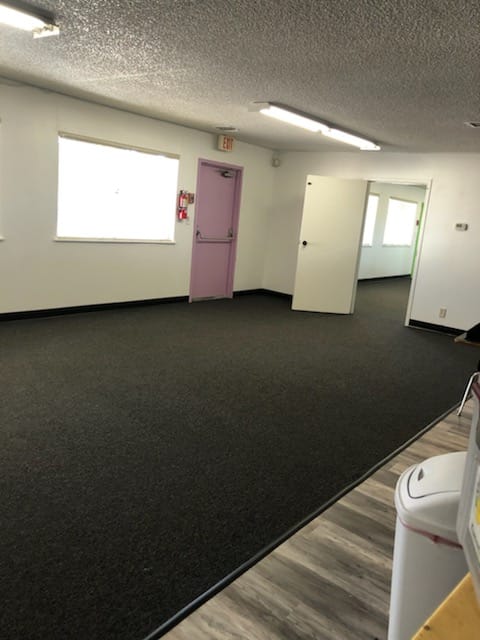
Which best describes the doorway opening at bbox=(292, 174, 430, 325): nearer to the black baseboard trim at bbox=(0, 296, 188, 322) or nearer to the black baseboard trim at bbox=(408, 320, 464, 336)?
the black baseboard trim at bbox=(408, 320, 464, 336)

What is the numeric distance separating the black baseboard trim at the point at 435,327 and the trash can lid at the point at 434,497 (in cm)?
555

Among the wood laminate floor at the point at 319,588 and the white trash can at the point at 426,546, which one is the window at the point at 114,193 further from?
the white trash can at the point at 426,546

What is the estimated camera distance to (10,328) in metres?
5.13

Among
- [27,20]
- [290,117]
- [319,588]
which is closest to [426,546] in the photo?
[319,588]

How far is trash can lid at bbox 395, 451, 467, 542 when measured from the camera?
1399 millimetres

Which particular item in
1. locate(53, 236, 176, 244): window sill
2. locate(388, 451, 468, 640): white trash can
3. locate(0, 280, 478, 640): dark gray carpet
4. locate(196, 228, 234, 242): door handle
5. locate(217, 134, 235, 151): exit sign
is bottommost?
locate(0, 280, 478, 640): dark gray carpet

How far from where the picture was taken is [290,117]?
496cm

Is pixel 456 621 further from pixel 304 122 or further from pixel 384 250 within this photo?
pixel 384 250

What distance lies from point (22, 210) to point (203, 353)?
246 centimetres

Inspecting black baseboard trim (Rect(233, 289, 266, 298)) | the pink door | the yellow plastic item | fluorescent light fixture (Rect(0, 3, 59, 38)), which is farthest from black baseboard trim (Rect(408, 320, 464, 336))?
the yellow plastic item

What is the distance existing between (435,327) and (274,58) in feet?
15.7

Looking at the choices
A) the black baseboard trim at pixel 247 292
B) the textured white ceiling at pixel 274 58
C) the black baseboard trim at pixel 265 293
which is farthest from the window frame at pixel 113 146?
the black baseboard trim at pixel 265 293

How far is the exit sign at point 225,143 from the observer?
7.05 meters

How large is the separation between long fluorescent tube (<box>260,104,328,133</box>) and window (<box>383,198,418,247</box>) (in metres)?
6.48
